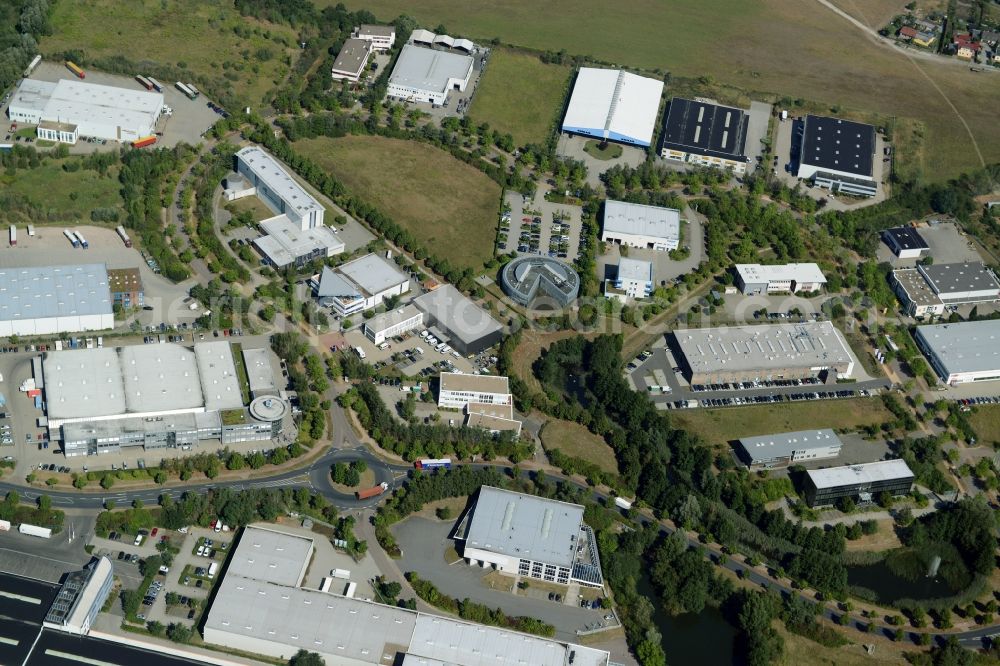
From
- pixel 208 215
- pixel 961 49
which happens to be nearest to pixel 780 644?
pixel 208 215

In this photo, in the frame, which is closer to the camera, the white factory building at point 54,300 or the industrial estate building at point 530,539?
the industrial estate building at point 530,539

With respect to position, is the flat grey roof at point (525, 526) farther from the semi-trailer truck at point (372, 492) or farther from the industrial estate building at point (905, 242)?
the industrial estate building at point (905, 242)

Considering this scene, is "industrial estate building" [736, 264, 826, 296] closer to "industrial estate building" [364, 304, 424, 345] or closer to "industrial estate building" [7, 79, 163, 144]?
"industrial estate building" [364, 304, 424, 345]

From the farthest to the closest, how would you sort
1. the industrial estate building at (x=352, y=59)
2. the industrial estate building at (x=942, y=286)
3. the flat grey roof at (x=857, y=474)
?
1. the industrial estate building at (x=352, y=59)
2. the industrial estate building at (x=942, y=286)
3. the flat grey roof at (x=857, y=474)

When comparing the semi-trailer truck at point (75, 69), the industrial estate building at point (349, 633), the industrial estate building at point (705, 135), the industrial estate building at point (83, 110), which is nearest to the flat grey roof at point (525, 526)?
the industrial estate building at point (349, 633)

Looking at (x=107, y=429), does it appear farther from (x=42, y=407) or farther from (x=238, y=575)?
(x=238, y=575)

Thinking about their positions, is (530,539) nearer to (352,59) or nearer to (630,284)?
(630,284)

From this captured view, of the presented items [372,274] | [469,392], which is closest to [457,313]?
[372,274]
